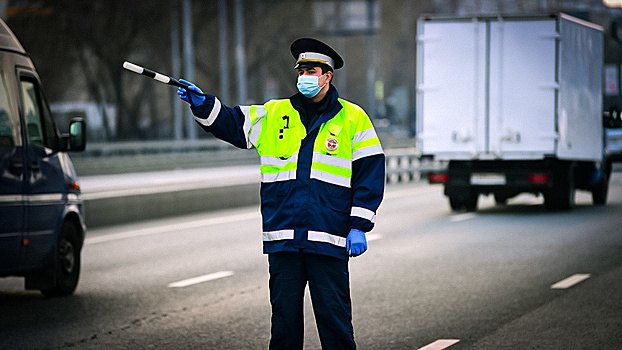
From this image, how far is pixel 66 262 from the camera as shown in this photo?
961 cm

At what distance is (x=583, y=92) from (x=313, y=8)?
1359 inches

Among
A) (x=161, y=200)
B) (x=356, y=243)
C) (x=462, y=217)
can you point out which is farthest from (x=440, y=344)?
(x=161, y=200)

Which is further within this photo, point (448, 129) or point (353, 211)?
point (448, 129)

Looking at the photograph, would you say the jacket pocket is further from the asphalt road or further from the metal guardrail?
the metal guardrail

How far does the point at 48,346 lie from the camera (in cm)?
729

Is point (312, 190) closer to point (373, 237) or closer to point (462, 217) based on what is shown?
point (373, 237)

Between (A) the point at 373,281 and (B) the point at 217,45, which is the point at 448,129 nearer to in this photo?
(A) the point at 373,281

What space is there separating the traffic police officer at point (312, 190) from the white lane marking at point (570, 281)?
4.94 meters

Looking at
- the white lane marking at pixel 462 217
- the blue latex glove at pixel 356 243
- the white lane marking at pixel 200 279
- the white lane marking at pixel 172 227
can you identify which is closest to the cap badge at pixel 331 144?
the blue latex glove at pixel 356 243

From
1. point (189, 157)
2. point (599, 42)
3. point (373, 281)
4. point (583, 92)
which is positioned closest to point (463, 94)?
point (583, 92)

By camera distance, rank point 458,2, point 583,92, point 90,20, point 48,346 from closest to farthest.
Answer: point 48,346
point 583,92
point 90,20
point 458,2

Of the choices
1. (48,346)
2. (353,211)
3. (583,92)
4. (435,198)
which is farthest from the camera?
(435,198)

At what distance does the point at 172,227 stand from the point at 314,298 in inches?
478

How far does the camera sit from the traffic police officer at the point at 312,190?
5281 millimetres
